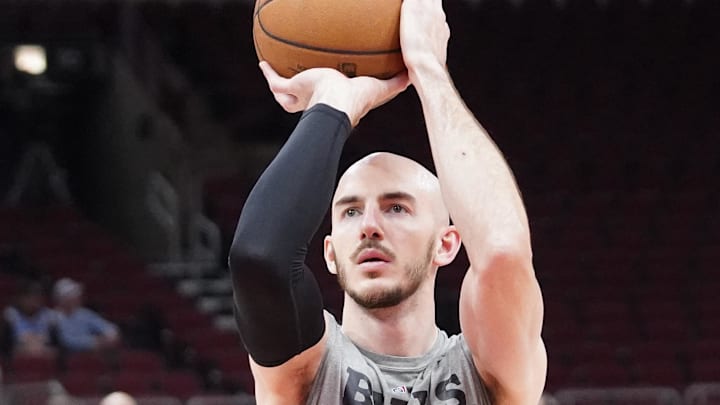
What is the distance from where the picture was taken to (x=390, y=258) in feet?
8.40

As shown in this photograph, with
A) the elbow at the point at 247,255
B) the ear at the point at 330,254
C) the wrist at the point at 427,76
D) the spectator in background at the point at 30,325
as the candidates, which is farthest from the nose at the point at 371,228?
→ the spectator in background at the point at 30,325

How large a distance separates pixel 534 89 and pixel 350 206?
1009cm

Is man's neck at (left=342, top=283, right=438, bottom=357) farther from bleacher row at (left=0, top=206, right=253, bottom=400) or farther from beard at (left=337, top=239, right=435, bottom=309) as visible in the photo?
bleacher row at (left=0, top=206, right=253, bottom=400)

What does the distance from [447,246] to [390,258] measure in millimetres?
201

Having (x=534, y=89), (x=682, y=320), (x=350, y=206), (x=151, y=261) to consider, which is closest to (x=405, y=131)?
(x=534, y=89)

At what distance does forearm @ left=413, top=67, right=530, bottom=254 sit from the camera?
7.53 ft

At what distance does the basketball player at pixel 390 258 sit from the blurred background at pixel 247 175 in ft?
16.6

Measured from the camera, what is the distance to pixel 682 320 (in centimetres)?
949

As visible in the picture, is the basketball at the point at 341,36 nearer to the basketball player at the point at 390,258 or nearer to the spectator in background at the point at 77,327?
the basketball player at the point at 390,258

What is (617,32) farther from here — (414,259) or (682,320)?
(414,259)

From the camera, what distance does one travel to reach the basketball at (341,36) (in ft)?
8.23

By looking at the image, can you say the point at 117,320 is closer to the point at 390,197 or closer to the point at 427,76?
the point at 390,197

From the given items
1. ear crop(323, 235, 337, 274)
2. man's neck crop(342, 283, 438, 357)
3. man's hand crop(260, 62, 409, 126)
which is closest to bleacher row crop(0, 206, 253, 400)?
ear crop(323, 235, 337, 274)

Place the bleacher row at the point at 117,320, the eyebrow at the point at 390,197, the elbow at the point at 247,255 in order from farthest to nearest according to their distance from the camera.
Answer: the bleacher row at the point at 117,320 < the eyebrow at the point at 390,197 < the elbow at the point at 247,255
